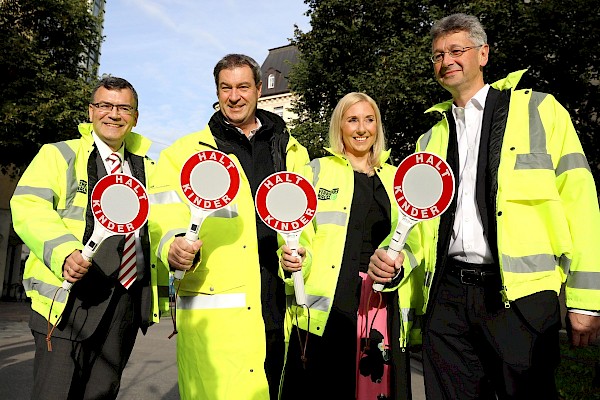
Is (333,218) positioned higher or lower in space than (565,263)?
higher

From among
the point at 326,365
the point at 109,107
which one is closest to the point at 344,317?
the point at 326,365

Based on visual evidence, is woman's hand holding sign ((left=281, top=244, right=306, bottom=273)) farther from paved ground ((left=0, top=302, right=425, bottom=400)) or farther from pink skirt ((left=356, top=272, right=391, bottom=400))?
paved ground ((left=0, top=302, right=425, bottom=400))

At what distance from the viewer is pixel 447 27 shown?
3.01 meters

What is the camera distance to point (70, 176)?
321 cm

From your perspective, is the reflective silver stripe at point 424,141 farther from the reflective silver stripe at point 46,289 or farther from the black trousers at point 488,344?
the reflective silver stripe at point 46,289

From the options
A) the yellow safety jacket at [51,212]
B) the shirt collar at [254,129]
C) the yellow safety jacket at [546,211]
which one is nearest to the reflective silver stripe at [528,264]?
the yellow safety jacket at [546,211]

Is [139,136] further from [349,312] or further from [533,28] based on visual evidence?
[533,28]

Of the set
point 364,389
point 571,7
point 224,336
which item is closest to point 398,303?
point 364,389

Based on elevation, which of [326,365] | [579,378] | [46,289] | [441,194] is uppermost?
[441,194]

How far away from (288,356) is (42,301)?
4.55 ft

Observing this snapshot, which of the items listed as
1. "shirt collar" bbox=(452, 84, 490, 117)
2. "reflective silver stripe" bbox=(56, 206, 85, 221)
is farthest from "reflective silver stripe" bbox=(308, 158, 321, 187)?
"reflective silver stripe" bbox=(56, 206, 85, 221)

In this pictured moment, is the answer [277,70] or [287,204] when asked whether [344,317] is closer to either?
[287,204]

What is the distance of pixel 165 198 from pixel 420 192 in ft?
4.33

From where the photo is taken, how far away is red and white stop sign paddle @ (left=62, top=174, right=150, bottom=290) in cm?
273
